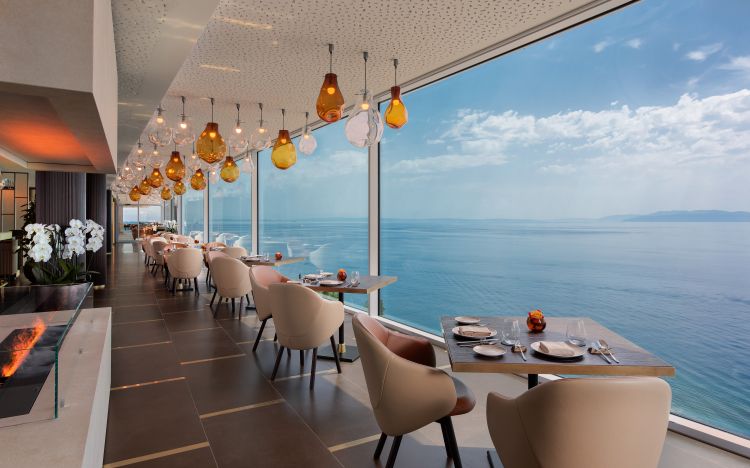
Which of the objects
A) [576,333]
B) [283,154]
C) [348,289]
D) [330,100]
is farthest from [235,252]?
[576,333]

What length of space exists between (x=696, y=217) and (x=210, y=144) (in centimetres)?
525

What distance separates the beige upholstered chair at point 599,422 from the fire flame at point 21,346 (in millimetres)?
1665

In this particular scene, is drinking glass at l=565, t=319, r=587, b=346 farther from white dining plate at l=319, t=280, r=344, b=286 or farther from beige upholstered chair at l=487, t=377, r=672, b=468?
white dining plate at l=319, t=280, r=344, b=286

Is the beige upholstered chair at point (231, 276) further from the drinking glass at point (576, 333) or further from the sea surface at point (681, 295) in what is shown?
the drinking glass at point (576, 333)

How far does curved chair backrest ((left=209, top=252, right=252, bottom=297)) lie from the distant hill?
504 cm

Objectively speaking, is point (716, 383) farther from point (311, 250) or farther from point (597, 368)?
point (311, 250)

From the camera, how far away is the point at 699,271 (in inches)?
163

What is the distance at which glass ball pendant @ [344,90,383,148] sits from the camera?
3457 millimetres

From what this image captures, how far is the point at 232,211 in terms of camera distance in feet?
39.1

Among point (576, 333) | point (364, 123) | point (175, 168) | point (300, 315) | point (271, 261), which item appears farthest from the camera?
point (175, 168)

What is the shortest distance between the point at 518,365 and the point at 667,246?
3.86 m

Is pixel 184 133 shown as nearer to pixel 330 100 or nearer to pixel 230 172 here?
pixel 230 172

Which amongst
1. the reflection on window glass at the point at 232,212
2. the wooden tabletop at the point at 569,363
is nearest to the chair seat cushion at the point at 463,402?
the wooden tabletop at the point at 569,363

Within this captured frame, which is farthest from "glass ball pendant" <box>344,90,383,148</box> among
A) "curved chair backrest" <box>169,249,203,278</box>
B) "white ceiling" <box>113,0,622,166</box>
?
"curved chair backrest" <box>169,249,203,278</box>
